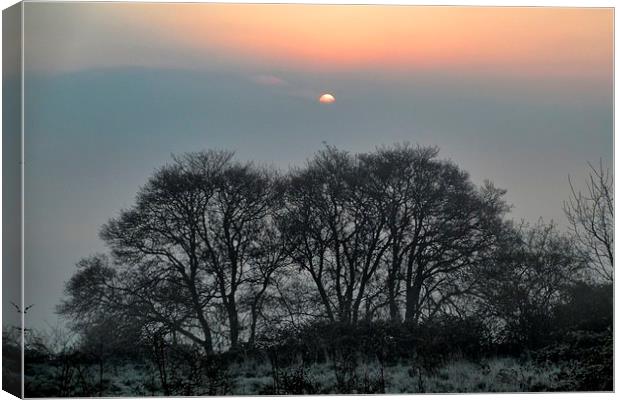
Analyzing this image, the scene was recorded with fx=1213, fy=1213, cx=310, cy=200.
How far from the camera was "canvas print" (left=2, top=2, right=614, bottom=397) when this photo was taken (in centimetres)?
1138

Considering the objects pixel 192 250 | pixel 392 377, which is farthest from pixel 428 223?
pixel 192 250

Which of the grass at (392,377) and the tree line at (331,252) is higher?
the tree line at (331,252)

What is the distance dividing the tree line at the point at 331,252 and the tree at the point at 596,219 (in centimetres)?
1

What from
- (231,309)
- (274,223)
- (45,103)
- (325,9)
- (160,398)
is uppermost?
(325,9)

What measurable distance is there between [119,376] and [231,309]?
4.05ft

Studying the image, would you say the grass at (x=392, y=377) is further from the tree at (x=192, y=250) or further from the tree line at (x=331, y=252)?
the tree at (x=192, y=250)

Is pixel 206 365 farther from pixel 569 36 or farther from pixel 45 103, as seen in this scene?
pixel 569 36

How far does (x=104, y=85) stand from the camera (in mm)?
11453

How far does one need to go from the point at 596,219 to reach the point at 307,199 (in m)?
2.87

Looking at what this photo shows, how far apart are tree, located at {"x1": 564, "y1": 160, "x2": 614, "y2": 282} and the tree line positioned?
1cm

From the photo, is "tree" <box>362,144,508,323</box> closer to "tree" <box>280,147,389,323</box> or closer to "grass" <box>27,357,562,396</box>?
"tree" <box>280,147,389,323</box>

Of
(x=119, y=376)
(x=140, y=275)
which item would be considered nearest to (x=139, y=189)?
(x=140, y=275)

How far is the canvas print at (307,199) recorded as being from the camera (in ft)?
37.3

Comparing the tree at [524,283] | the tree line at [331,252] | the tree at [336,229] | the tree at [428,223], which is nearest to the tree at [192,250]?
the tree line at [331,252]
